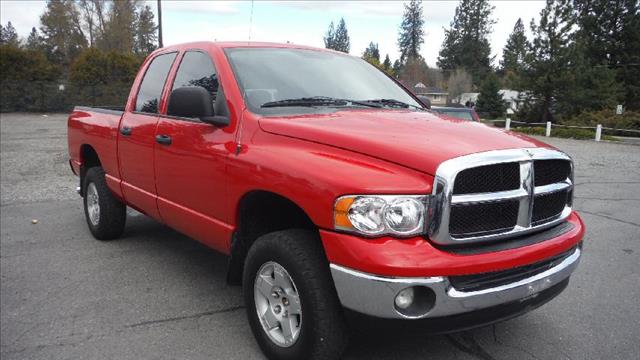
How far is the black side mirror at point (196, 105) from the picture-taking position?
3494 millimetres

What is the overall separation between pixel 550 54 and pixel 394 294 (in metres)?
34.5

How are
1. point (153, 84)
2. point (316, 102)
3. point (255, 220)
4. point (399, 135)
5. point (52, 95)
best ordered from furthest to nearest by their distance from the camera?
1. point (52, 95)
2. point (153, 84)
3. point (316, 102)
4. point (255, 220)
5. point (399, 135)

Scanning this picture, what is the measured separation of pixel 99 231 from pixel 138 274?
1.24 meters

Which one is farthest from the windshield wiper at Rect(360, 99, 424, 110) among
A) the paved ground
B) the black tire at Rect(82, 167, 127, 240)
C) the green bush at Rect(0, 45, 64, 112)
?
the green bush at Rect(0, 45, 64, 112)

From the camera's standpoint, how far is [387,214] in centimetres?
258

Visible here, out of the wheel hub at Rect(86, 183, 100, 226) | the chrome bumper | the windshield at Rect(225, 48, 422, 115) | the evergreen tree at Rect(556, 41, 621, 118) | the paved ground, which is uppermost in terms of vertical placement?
the evergreen tree at Rect(556, 41, 621, 118)

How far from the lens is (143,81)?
16.7ft

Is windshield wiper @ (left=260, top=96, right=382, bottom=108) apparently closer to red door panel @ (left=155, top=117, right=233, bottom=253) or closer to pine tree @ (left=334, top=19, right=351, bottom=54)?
red door panel @ (left=155, top=117, right=233, bottom=253)

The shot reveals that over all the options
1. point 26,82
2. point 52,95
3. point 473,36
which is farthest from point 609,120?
point 473,36

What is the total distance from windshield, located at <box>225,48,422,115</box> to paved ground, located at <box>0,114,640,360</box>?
1.58 m

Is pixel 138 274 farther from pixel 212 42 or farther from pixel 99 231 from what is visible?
pixel 212 42

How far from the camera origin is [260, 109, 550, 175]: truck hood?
8.99 feet

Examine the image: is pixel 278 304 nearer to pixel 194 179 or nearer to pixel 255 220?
pixel 255 220

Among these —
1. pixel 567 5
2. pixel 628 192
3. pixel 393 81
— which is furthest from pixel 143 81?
pixel 567 5
